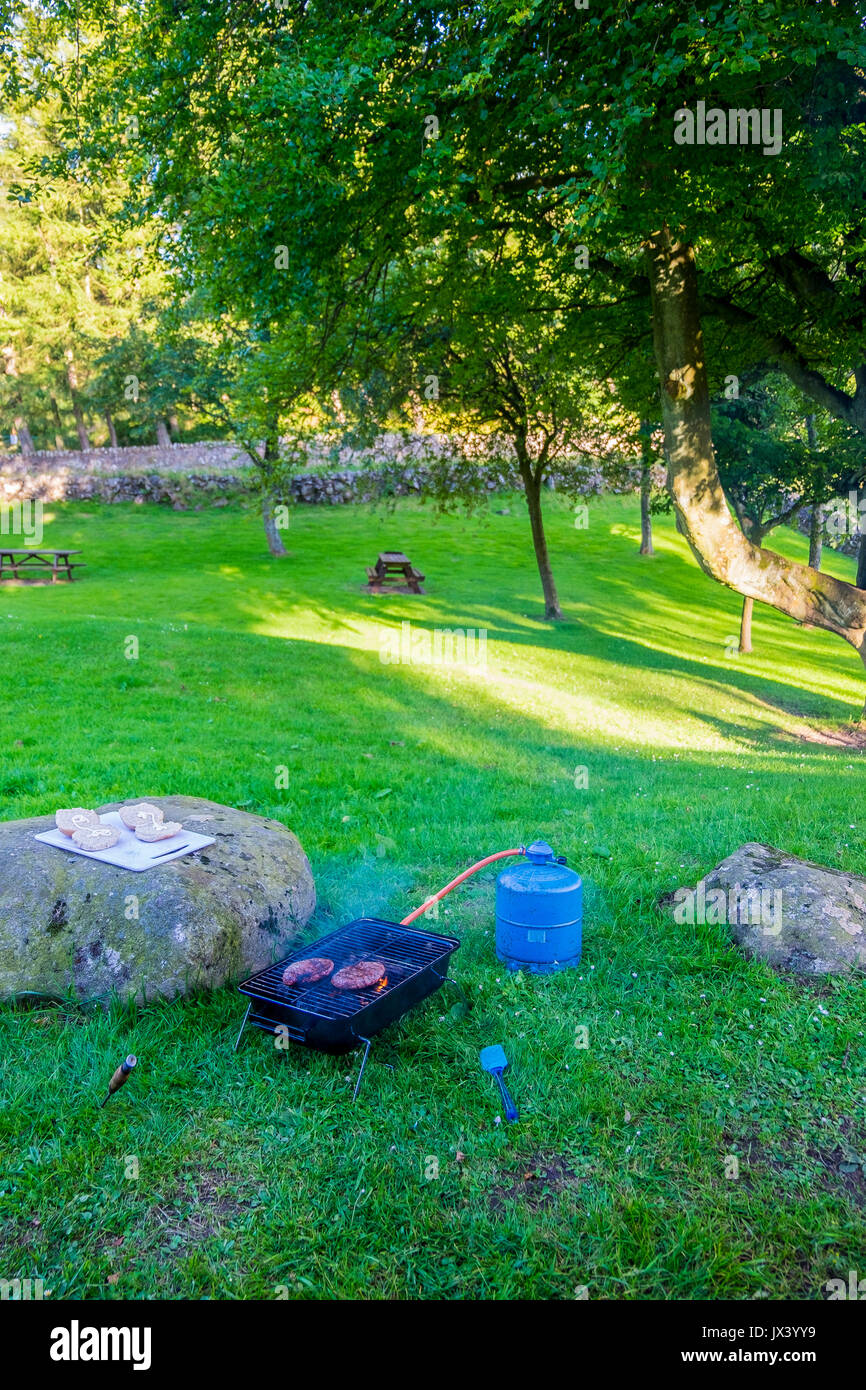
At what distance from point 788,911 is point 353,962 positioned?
2.67m

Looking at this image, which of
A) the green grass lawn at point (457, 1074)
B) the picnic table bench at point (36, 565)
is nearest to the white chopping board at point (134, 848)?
the green grass lawn at point (457, 1074)

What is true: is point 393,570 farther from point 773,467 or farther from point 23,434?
point 23,434

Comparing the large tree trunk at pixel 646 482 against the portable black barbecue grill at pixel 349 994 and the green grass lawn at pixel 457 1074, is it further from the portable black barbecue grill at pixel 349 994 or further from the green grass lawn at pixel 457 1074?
the portable black barbecue grill at pixel 349 994

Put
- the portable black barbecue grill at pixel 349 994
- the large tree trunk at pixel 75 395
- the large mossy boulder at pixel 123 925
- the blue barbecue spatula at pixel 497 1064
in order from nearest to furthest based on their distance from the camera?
the blue barbecue spatula at pixel 497 1064 → the portable black barbecue grill at pixel 349 994 → the large mossy boulder at pixel 123 925 → the large tree trunk at pixel 75 395

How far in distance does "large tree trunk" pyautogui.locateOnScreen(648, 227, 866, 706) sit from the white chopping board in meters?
6.77

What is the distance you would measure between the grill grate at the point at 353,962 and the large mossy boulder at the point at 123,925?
0.34 m

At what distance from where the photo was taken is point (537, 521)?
23.6 meters

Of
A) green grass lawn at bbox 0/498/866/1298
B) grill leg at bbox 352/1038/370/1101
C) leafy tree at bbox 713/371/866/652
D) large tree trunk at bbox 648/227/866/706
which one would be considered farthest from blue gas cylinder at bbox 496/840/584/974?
leafy tree at bbox 713/371/866/652

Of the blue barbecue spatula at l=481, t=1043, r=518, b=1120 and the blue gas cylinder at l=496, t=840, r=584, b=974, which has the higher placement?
the blue gas cylinder at l=496, t=840, r=584, b=974

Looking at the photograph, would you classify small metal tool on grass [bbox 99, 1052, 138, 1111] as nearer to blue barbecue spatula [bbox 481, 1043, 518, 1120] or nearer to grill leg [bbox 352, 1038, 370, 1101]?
grill leg [bbox 352, 1038, 370, 1101]

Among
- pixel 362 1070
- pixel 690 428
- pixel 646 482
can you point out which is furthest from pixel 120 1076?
pixel 646 482

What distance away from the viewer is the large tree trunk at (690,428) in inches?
388

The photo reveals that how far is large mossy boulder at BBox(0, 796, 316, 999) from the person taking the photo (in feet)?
15.7
